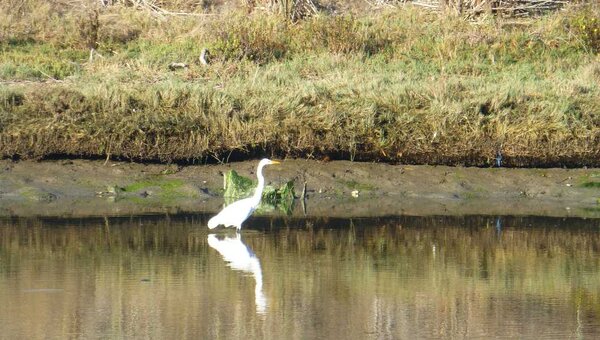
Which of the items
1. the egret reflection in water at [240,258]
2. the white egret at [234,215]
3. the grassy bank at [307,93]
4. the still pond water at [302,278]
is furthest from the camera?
the grassy bank at [307,93]

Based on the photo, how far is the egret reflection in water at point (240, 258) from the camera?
8615 mm

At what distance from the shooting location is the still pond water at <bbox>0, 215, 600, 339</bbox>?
25.5 feet

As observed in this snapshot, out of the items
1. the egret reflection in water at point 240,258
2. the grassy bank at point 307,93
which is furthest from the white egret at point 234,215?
the grassy bank at point 307,93

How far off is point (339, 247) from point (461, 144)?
4.12 metres

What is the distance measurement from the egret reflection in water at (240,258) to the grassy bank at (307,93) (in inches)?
121

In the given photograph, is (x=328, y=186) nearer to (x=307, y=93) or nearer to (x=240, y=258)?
(x=307, y=93)

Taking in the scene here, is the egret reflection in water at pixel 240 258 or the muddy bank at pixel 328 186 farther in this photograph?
the muddy bank at pixel 328 186

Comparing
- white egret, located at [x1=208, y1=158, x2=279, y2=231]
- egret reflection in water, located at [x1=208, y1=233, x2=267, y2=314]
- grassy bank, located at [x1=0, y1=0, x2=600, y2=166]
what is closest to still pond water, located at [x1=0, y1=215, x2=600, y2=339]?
egret reflection in water, located at [x1=208, y1=233, x2=267, y2=314]

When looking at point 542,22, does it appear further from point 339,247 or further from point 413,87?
point 339,247

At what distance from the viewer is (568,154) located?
1459 centimetres

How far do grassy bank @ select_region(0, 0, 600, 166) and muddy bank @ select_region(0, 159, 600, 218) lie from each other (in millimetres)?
183

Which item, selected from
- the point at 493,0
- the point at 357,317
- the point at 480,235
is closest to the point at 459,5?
the point at 493,0

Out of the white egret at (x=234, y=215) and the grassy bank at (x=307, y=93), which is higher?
the grassy bank at (x=307, y=93)

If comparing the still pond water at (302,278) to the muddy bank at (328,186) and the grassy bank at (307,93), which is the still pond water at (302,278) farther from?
the grassy bank at (307,93)
